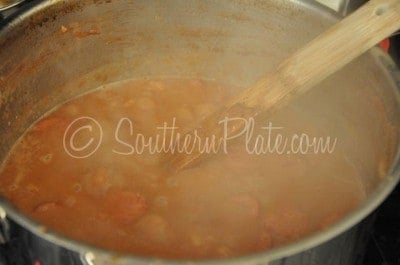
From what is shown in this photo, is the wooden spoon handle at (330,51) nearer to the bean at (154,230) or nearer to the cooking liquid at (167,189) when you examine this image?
the cooking liquid at (167,189)

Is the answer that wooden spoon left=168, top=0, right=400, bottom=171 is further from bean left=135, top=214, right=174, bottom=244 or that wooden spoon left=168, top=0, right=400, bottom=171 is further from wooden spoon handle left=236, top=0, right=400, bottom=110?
bean left=135, top=214, right=174, bottom=244

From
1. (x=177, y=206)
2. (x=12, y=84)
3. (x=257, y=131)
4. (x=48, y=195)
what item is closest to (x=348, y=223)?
(x=177, y=206)

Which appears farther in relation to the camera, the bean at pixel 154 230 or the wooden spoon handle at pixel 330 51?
the bean at pixel 154 230

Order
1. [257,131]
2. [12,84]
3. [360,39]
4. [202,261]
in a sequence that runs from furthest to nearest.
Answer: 1. [257,131]
2. [12,84]
3. [360,39]
4. [202,261]

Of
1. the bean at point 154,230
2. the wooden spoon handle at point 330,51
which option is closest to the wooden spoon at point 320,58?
the wooden spoon handle at point 330,51

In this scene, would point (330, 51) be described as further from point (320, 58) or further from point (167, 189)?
point (167, 189)

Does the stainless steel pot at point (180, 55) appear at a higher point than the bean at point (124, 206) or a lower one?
higher

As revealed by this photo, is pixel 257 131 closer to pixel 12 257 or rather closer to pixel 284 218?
pixel 284 218
